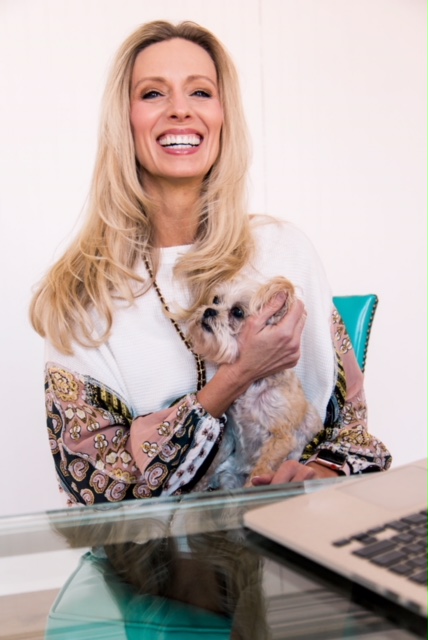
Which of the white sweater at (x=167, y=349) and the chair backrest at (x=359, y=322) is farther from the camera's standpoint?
the chair backrest at (x=359, y=322)

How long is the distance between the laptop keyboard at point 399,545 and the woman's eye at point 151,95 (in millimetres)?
1184

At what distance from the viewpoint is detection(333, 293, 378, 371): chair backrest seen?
1.70m

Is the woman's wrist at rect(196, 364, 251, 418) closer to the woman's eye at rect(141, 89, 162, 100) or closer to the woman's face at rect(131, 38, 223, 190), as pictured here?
the woman's face at rect(131, 38, 223, 190)

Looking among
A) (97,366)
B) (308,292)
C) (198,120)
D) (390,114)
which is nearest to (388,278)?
(390,114)

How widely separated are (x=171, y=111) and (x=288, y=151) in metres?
0.87

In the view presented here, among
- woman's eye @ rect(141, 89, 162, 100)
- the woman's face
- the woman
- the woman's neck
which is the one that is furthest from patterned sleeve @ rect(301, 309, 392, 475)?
woman's eye @ rect(141, 89, 162, 100)

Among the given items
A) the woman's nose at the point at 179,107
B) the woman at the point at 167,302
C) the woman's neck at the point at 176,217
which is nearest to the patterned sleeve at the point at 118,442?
the woman at the point at 167,302

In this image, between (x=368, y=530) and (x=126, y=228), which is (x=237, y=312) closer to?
(x=126, y=228)

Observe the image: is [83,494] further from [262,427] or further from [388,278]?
[388,278]

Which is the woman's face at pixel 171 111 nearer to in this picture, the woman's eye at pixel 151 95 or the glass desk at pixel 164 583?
the woman's eye at pixel 151 95

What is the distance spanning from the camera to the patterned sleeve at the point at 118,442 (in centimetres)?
144

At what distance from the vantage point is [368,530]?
650mm

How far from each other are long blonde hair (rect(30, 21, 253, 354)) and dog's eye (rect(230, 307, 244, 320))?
0.23ft

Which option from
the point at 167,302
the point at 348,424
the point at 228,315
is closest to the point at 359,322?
the point at 348,424
